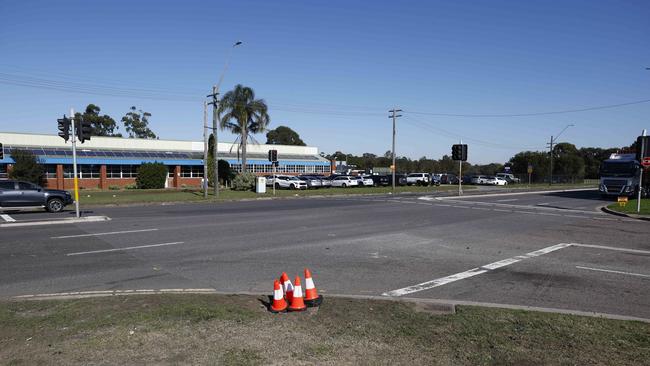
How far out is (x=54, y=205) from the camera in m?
21.5

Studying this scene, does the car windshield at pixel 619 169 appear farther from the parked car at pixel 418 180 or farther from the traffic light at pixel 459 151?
the parked car at pixel 418 180

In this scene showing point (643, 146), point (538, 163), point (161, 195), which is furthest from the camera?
point (538, 163)

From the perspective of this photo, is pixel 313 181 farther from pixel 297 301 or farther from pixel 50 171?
pixel 297 301

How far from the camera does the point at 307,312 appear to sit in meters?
5.87

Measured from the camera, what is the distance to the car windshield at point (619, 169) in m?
32.8

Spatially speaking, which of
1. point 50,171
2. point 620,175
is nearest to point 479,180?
point 620,175

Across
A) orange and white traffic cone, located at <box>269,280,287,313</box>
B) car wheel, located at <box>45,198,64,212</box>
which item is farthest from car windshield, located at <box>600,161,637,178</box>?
car wheel, located at <box>45,198,64,212</box>

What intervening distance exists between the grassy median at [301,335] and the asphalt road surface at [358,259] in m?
1.28

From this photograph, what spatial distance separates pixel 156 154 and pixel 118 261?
4990cm

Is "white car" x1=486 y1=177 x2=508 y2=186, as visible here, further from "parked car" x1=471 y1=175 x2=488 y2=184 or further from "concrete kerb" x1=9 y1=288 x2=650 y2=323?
"concrete kerb" x1=9 y1=288 x2=650 y2=323

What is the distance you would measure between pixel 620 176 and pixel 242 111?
3390 cm

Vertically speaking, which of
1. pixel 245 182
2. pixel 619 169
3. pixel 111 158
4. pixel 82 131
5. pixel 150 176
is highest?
pixel 82 131

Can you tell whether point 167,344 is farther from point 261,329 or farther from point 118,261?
point 118,261

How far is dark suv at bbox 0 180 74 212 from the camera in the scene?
67.0 ft
